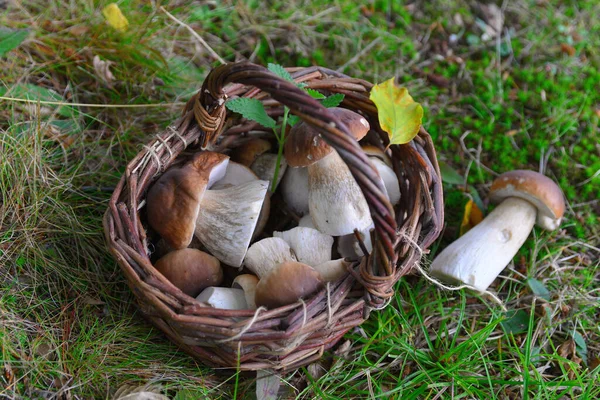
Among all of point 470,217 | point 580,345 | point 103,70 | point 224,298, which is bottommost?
point 580,345

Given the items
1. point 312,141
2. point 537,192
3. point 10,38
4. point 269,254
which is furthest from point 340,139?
point 10,38

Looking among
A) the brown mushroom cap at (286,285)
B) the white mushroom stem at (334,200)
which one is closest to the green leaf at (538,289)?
the white mushroom stem at (334,200)

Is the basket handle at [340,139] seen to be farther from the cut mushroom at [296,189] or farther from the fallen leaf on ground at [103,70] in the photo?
the fallen leaf on ground at [103,70]

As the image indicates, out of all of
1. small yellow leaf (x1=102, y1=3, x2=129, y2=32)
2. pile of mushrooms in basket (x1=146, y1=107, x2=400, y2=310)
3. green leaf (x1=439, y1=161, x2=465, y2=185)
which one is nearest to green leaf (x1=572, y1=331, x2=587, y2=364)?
green leaf (x1=439, y1=161, x2=465, y2=185)

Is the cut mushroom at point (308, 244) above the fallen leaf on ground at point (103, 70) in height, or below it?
below

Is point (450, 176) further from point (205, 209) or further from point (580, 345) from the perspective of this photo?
point (205, 209)

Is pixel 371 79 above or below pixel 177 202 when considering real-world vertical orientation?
below

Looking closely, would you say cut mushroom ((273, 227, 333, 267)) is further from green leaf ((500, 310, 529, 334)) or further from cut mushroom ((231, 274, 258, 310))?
green leaf ((500, 310, 529, 334))
